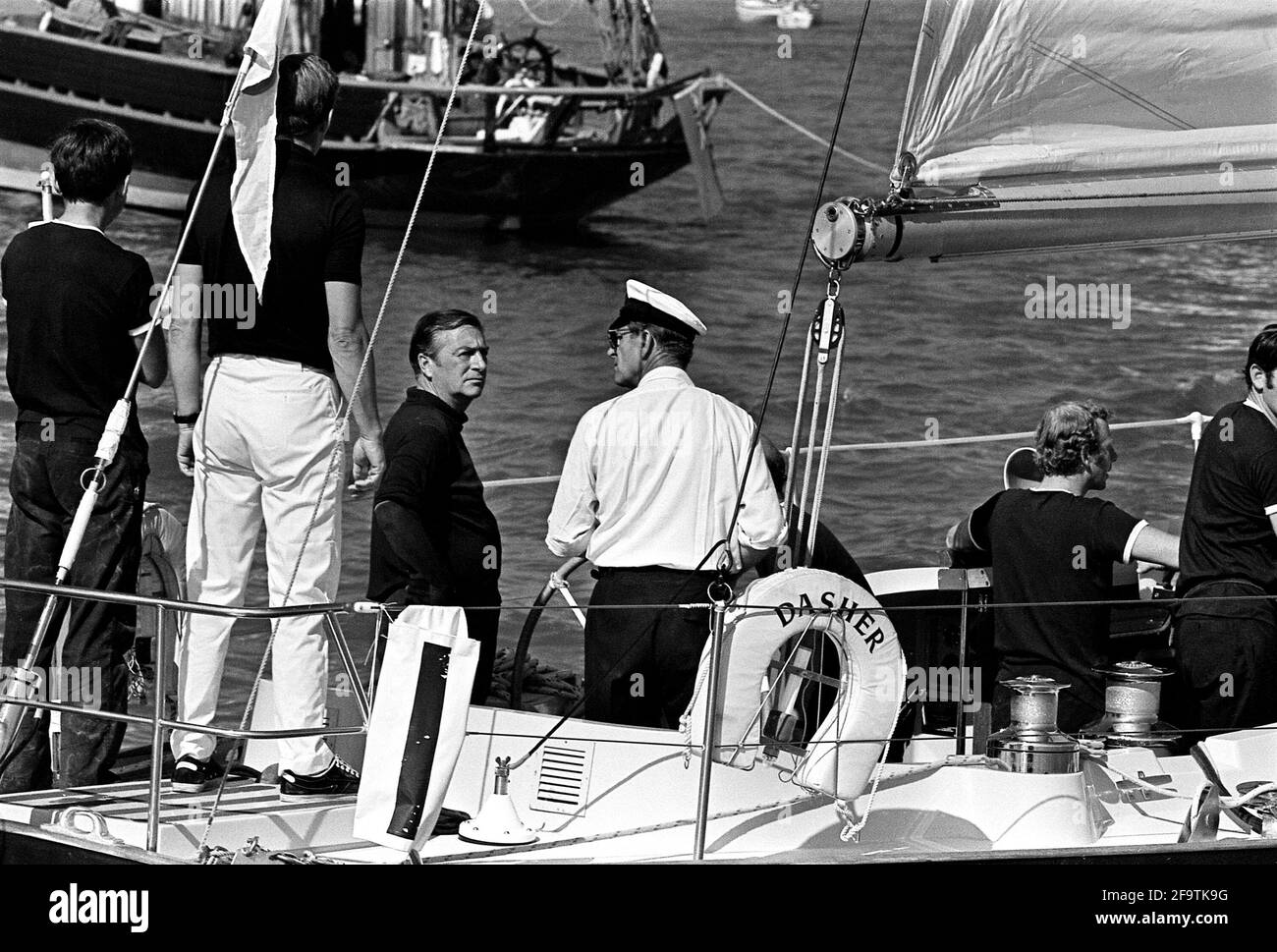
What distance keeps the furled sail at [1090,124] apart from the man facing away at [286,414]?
1.59 m

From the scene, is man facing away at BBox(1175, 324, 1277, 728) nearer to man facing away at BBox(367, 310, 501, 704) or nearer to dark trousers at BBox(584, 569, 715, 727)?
dark trousers at BBox(584, 569, 715, 727)

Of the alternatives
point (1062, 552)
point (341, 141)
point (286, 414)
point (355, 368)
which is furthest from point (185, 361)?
point (341, 141)

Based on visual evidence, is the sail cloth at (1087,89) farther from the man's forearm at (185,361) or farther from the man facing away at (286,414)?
the man's forearm at (185,361)

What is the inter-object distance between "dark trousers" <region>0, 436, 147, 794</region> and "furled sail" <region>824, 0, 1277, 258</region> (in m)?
2.19

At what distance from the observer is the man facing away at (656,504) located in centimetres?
439

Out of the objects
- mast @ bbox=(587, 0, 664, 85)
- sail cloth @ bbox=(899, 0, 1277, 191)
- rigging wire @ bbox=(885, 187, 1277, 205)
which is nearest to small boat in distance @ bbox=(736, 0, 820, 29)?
mast @ bbox=(587, 0, 664, 85)

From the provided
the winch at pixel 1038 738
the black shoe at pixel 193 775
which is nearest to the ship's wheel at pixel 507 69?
the black shoe at pixel 193 775

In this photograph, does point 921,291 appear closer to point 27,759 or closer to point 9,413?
point 9,413

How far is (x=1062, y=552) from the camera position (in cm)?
463

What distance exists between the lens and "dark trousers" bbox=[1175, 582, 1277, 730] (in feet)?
15.6

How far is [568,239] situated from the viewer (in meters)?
23.5

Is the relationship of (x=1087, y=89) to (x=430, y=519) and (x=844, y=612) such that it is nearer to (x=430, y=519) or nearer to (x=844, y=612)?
(x=844, y=612)

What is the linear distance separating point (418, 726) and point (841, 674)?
3.23ft
